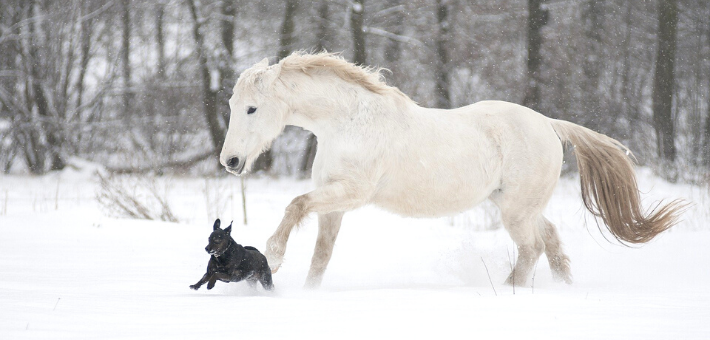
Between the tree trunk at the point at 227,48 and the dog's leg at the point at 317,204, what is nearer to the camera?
the dog's leg at the point at 317,204

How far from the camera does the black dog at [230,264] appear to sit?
3.62 metres

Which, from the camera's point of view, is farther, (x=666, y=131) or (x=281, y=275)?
(x=666, y=131)

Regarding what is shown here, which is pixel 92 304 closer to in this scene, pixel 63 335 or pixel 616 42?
pixel 63 335

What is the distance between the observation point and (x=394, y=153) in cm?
447

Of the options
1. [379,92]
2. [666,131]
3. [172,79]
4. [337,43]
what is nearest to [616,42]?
[666,131]

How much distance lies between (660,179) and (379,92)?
9112 millimetres

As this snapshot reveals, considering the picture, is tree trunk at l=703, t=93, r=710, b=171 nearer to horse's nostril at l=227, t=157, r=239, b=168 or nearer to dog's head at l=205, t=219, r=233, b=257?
horse's nostril at l=227, t=157, r=239, b=168

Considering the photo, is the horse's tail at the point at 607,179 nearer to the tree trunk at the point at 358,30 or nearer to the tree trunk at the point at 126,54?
the tree trunk at the point at 358,30

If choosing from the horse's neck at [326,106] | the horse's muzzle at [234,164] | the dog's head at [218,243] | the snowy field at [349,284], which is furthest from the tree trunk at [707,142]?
the dog's head at [218,243]

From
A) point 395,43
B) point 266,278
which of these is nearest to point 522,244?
point 266,278

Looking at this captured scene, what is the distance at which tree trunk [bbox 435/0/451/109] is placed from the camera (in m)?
15.4

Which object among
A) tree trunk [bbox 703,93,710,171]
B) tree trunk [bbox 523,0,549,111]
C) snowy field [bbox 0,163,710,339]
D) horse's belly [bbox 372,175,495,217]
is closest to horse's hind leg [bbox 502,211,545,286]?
snowy field [bbox 0,163,710,339]

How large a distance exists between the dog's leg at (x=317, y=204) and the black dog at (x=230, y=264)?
0.56 ft

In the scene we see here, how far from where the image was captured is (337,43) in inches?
607
